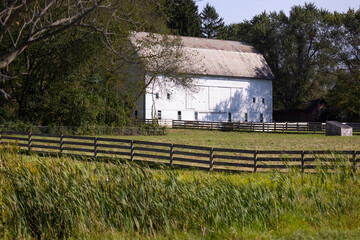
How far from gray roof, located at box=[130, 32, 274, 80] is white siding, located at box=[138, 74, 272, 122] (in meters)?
0.81

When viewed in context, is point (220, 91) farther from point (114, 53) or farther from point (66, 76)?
point (114, 53)

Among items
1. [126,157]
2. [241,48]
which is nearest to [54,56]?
[126,157]

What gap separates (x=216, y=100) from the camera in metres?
51.1

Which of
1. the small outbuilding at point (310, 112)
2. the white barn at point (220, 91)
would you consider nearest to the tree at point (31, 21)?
the white barn at point (220, 91)

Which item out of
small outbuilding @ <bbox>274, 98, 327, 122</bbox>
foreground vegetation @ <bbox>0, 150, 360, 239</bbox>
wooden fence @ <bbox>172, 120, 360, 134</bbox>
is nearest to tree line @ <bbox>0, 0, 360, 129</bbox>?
small outbuilding @ <bbox>274, 98, 327, 122</bbox>

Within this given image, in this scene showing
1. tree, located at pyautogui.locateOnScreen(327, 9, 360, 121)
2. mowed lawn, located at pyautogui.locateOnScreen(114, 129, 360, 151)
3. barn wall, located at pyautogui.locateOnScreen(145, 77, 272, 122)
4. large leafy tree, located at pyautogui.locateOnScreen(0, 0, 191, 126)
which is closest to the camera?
mowed lawn, located at pyautogui.locateOnScreen(114, 129, 360, 151)

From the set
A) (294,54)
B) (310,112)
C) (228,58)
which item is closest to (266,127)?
(228,58)

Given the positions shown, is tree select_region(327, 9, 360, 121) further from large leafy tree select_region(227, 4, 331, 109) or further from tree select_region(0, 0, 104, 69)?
tree select_region(0, 0, 104, 69)

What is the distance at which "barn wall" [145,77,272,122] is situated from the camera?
4778 cm

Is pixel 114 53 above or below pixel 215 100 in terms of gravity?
above

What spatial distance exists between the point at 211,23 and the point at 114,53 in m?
50.5

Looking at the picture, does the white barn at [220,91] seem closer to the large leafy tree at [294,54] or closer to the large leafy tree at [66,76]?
the large leafy tree at [294,54]

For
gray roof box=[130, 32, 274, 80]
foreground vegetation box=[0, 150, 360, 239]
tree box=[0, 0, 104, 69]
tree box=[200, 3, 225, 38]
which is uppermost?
tree box=[200, 3, 225, 38]

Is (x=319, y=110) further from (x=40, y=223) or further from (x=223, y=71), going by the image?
(x=40, y=223)
